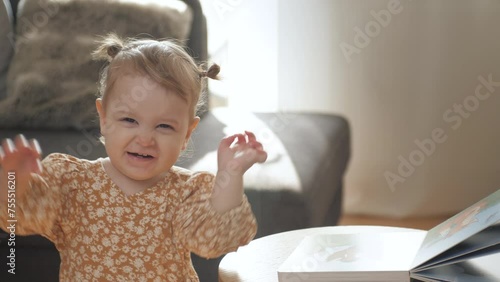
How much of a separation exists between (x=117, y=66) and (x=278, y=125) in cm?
108

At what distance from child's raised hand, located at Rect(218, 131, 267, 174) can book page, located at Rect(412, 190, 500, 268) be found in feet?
0.84

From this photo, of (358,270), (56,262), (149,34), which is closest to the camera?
(358,270)

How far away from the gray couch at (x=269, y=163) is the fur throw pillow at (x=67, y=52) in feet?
0.15

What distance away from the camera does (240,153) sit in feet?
3.45

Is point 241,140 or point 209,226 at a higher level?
point 241,140

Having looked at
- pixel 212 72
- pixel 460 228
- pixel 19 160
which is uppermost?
pixel 212 72

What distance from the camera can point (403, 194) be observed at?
9.12 ft

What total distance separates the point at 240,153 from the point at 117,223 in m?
0.22

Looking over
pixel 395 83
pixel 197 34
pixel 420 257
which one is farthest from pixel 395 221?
pixel 420 257

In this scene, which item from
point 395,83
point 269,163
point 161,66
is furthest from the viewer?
point 395,83

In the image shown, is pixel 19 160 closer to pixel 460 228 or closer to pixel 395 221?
pixel 460 228

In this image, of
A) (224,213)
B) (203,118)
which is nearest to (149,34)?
(203,118)

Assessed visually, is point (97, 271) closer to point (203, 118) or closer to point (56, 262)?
point (56, 262)

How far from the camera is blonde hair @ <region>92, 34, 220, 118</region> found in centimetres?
110
